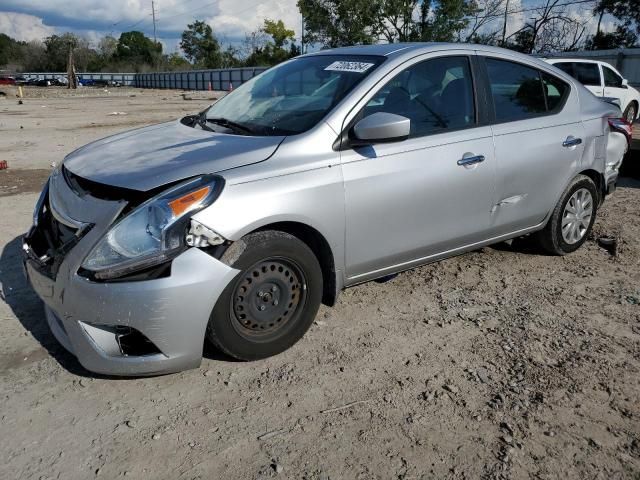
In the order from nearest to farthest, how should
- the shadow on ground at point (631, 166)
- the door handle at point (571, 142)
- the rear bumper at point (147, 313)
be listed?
the rear bumper at point (147, 313) → the door handle at point (571, 142) → the shadow on ground at point (631, 166)

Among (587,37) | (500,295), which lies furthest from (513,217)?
(587,37)

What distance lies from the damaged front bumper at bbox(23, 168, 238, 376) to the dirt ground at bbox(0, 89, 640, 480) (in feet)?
0.83

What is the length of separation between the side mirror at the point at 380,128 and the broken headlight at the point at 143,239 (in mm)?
1062

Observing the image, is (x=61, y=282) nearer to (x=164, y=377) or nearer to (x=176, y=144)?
(x=164, y=377)

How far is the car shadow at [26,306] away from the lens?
3.13 m

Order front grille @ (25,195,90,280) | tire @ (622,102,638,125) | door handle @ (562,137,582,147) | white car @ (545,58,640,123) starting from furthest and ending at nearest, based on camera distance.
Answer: tire @ (622,102,638,125), white car @ (545,58,640,123), door handle @ (562,137,582,147), front grille @ (25,195,90,280)

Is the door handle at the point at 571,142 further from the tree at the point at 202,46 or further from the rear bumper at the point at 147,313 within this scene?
the tree at the point at 202,46

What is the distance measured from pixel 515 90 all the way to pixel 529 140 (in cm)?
42

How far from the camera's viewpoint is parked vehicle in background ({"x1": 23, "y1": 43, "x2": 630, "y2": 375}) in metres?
2.64

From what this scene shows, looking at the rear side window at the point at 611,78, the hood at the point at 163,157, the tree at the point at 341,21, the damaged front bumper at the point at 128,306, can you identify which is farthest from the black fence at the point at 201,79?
the damaged front bumper at the point at 128,306

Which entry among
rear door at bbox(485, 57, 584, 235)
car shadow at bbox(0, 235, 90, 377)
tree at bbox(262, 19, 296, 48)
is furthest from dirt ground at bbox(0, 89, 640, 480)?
tree at bbox(262, 19, 296, 48)

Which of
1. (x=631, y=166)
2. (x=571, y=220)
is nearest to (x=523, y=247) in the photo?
(x=571, y=220)

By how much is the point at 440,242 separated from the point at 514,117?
3.88 ft

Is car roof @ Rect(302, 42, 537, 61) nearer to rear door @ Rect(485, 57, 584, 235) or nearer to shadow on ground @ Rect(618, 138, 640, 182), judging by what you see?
rear door @ Rect(485, 57, 584, 235)
